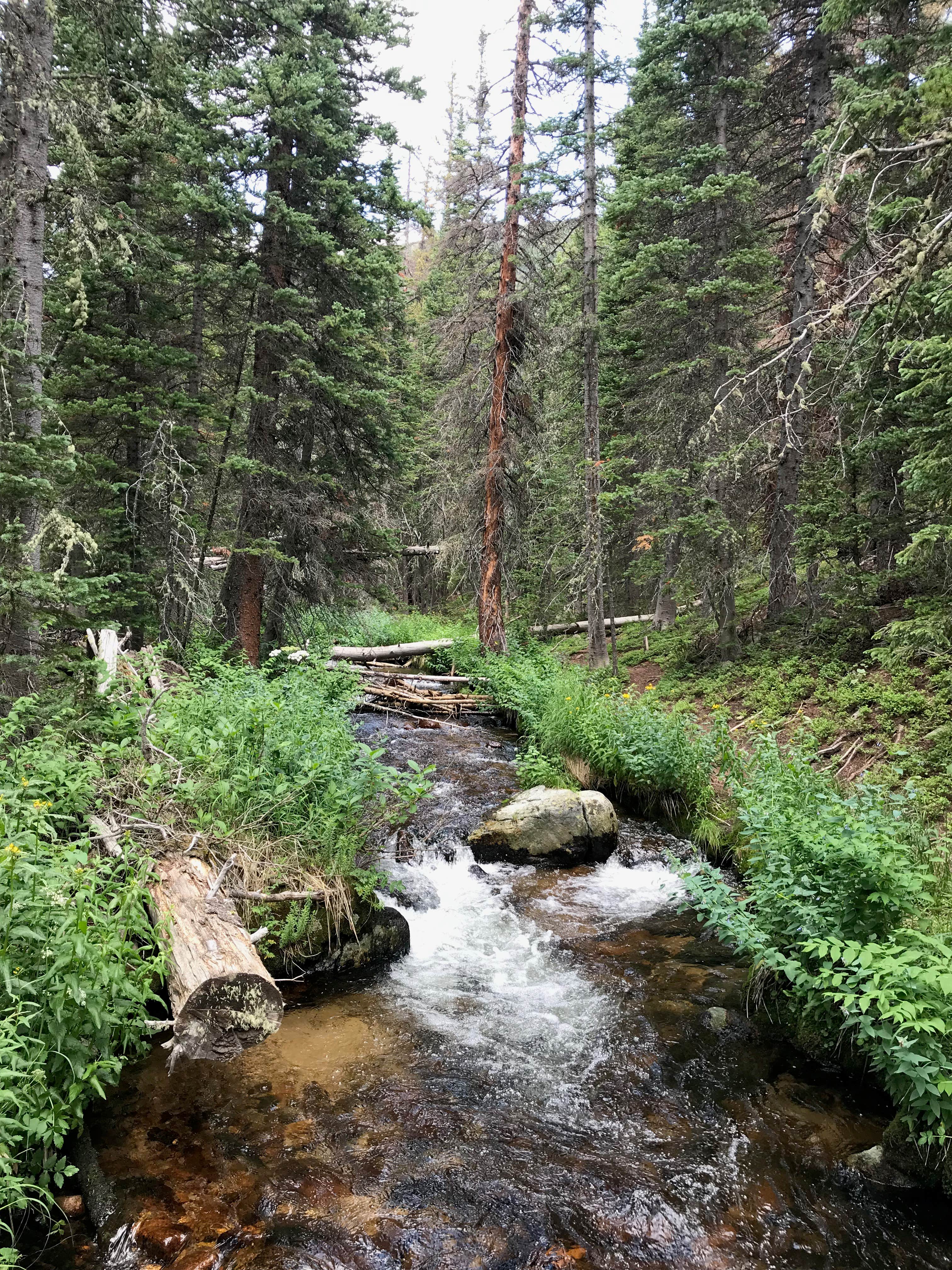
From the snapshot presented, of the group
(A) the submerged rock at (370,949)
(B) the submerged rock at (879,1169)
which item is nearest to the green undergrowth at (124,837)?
(A) the submerged rock at (370,949)

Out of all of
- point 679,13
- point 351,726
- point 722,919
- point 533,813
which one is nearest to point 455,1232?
point 722,919

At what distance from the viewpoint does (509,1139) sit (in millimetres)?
3773

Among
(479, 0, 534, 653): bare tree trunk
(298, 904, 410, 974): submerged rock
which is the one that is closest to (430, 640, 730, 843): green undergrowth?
(298, 904, 410, 974): submerged rock

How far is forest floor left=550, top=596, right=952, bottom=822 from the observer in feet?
23.5

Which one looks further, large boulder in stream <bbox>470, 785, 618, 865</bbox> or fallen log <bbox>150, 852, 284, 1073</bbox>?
large boulder in stream <bbox>470, 785, 618, 865</bbox>

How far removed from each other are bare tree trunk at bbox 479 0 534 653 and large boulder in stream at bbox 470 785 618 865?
859cm

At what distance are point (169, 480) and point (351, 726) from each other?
473 centimetres

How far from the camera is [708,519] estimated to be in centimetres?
1152

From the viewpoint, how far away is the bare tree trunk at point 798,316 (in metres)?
11.4

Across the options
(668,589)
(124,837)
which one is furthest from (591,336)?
(124,837)

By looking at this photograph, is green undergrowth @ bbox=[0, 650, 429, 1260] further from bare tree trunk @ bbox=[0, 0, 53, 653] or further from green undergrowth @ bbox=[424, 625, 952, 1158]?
green undergrowth @ bbox=[424, 625, 952, 1158]

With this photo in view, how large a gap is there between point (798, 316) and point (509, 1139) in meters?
11.8

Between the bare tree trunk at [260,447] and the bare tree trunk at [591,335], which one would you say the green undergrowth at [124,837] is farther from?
the bare tree trunk at [591,335]

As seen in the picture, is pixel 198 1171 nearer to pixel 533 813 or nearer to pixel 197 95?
pixel 533 813
